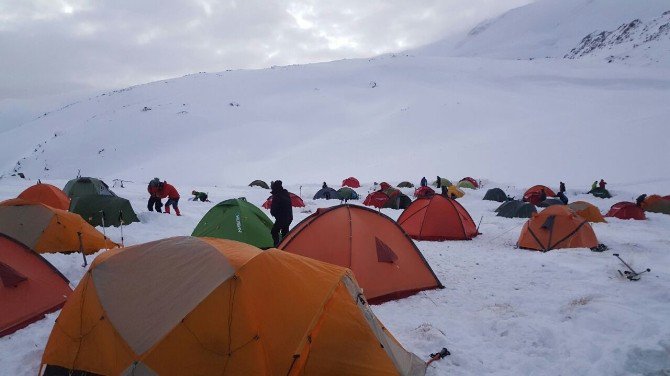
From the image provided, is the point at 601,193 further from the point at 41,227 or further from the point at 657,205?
the point at 41,227

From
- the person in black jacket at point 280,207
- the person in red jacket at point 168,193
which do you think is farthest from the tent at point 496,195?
the person in black jacket at point 280,207

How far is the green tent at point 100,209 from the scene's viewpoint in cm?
1238

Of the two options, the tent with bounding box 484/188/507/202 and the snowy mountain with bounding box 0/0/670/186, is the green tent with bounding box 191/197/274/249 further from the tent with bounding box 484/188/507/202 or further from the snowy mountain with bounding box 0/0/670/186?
the snowy mountain with bounding box 0/0/670/186

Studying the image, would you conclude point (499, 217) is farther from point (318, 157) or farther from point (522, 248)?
point (318, 157)

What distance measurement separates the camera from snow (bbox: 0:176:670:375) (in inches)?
191

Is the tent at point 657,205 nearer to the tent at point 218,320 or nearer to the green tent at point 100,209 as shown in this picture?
the tent at point 218,320

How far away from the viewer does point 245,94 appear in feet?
220

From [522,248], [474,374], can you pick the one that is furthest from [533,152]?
[474,374]

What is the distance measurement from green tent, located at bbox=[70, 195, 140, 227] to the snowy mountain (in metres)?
25.7

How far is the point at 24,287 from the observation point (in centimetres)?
588

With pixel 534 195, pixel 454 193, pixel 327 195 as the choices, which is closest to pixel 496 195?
pixel 534 195

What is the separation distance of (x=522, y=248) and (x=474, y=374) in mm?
7887

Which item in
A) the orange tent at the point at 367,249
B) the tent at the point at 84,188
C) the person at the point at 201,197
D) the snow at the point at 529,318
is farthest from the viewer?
the person at the point at 201,197

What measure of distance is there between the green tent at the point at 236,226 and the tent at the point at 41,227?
2472 mm
